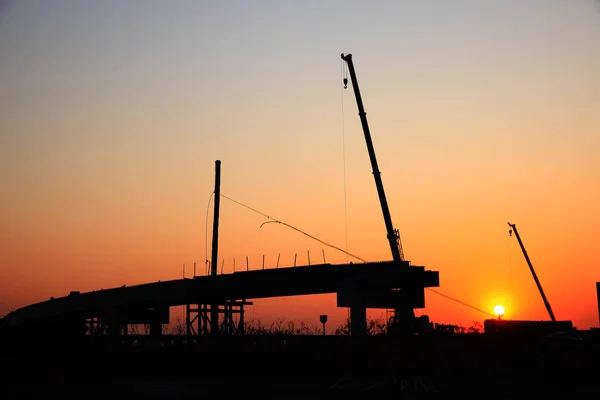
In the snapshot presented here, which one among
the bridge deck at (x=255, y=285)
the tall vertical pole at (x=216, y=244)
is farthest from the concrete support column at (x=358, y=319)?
the tall vertical pole at (x=216, y=244)

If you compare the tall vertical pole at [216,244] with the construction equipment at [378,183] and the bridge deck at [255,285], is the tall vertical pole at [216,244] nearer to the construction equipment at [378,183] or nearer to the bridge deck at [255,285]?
the bridge deck at [255,285]

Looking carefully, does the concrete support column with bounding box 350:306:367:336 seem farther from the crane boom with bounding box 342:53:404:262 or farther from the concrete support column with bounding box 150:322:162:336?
the concrete support column with bounding box 150:322:162:336

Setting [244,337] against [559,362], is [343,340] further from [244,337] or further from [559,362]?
[559,362]

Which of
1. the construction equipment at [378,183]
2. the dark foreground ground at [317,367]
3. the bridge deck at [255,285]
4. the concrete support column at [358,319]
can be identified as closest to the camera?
the dark foreground ground at [317,367]

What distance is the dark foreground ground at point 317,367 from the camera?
29.2 m

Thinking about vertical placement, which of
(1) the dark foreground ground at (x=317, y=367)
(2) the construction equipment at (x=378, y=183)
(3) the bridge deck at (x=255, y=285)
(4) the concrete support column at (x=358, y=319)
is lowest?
(1) the dark foreground ground at (x=317, y=367)

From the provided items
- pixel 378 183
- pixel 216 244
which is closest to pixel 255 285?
pixel 216 244

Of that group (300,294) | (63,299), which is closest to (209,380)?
(300,294)

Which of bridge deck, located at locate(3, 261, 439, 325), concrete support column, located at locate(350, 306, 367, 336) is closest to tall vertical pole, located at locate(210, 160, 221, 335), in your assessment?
bridge deck, located at locate(3, 261, 439, 325)

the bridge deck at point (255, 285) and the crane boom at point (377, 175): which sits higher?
the crane boom at point (377, 175)

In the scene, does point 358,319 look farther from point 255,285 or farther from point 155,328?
point 155,328

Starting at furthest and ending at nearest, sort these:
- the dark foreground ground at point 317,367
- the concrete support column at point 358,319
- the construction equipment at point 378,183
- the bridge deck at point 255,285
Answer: the construction equipment at point 378,183 → the bridge deck at point 255,285 → the concrete support column at point 358,319 → the dark foreground ground at point 317,367

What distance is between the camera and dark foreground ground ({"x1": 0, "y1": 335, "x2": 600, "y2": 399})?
2916cm

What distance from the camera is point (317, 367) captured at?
35594 millimetres
